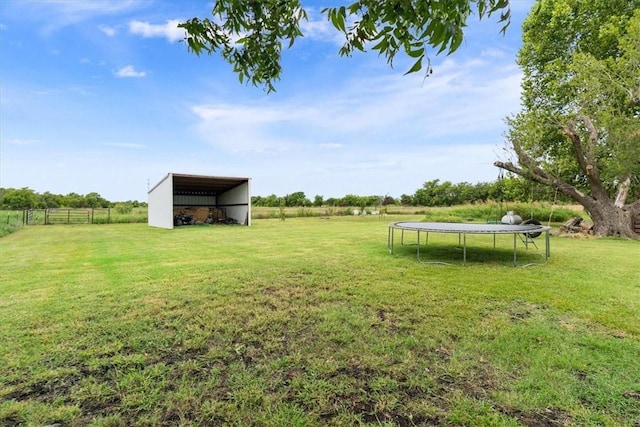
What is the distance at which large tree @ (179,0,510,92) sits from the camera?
4.22ft

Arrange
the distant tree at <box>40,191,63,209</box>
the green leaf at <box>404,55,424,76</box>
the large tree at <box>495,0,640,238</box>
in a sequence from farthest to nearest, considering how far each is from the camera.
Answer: the distant tree at <box>40,191,63,209</box> → the large tree at <box>495,0,640,238</box> → the green leaf at <box>404,55,424,76</box>

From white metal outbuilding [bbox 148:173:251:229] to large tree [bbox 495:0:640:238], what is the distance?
40.7 feet

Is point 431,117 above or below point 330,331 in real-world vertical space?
above

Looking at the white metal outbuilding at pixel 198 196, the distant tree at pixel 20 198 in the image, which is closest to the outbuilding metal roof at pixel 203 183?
the white metal outbuilding at pixel 198 196

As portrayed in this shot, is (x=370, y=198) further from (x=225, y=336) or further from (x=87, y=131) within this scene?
(x=225, y=336)

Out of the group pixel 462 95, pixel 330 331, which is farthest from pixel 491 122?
pixel 330 331

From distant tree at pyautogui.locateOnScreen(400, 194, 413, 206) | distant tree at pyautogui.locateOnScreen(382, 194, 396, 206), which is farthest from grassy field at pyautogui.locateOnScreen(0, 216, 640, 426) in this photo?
distant tree at pyautogui.locateOnScreen(400, 194, 413, 206)

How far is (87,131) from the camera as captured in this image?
13.9 m

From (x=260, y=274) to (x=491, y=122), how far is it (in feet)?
44.6

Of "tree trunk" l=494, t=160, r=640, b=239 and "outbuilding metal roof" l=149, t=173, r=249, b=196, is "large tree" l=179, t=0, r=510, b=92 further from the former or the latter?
"outbuilding metal roof" l=149, t=173, r=249, b=196

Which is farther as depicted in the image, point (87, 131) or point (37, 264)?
point (87, 131)

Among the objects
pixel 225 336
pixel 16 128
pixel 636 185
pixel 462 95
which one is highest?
pixel 462 95

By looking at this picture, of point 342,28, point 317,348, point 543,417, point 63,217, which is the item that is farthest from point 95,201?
point 543,417

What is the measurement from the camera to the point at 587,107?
10820 mm
